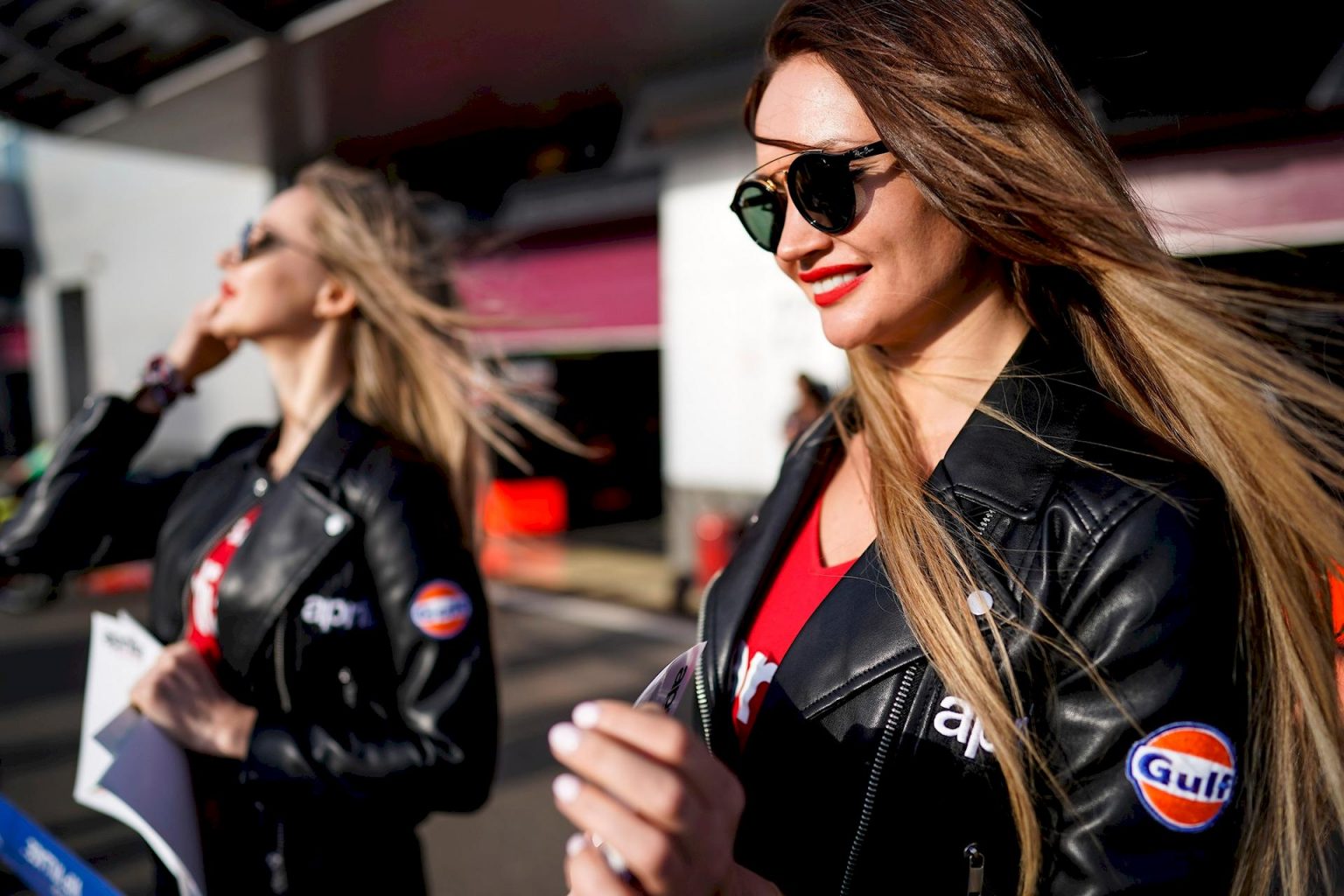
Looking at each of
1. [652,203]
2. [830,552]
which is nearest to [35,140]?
[652,203]

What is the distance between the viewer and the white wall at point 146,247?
9.39m

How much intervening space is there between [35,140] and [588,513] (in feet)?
34.3

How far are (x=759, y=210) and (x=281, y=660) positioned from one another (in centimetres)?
120

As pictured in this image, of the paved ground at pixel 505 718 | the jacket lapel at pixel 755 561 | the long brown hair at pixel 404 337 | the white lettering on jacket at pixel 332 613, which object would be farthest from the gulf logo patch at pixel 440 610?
the paved ground at pixel 505 718

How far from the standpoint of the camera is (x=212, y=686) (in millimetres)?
1516

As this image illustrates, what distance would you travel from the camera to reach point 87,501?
1932 mm

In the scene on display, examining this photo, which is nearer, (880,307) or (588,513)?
(880,307)

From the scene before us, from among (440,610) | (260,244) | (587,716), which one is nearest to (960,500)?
(587,716)

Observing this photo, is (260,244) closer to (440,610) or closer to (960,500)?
(440,610)

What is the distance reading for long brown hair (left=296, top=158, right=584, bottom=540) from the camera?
74.7 inches

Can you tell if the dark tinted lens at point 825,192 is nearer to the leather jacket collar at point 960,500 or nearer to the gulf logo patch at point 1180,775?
the leather jacket collar at point 960,500

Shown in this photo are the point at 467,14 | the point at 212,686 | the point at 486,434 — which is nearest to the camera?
the point at 212,686

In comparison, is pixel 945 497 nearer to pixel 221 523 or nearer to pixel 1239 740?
pixel 1239 740

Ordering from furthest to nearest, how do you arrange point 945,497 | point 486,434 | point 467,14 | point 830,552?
point 467,14
point 486,434
point 830,552
point 945,497
